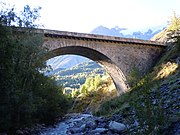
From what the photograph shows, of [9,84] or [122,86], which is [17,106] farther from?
[122,86]

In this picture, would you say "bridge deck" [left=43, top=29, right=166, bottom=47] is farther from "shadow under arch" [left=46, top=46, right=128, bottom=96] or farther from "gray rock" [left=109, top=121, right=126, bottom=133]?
"gray rock" [left=109, top=121, right=126, bottom=133]

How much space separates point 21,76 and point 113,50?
59.9 feet

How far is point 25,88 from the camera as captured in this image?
52.3 feet

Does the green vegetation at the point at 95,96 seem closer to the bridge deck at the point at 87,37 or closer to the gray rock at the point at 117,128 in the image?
the bridge deck at the point at 87,37

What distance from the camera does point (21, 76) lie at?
14.8 meters

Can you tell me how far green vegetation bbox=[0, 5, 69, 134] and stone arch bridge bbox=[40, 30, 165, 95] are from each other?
19.6 ft

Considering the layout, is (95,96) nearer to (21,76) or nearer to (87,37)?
(87,37)

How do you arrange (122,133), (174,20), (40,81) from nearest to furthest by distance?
1. (122,133)
2. (40,81)
3. (174,20)

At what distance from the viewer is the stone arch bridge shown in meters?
26.6

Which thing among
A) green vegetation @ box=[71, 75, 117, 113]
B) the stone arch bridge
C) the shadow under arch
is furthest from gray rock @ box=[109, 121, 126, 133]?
green vegetation @ box=[71, 75, 117, 113]

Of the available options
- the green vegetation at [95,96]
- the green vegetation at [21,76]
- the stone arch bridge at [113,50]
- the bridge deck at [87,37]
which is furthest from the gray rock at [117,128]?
the green vegetation at [95,96]

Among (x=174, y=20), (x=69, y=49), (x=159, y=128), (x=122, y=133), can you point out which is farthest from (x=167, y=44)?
(x=159, y=128)

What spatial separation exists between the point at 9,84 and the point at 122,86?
24695 mm

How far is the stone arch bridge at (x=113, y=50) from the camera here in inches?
1048
